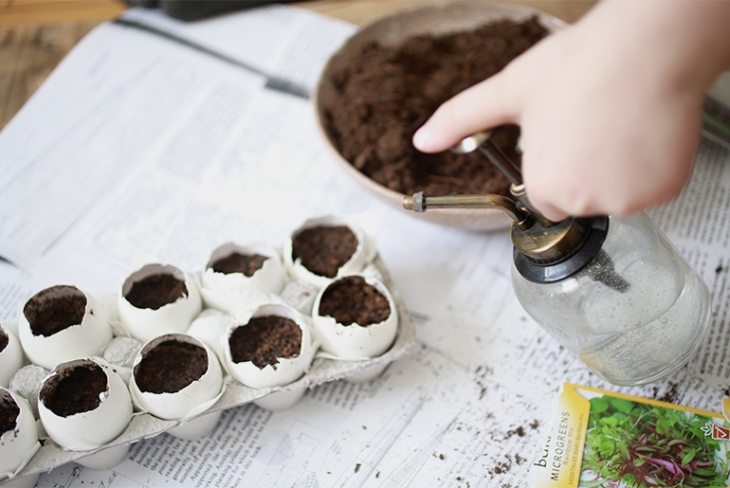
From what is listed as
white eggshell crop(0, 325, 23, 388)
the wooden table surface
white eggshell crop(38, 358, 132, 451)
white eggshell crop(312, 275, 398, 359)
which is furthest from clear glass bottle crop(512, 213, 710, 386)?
the wooden table surface

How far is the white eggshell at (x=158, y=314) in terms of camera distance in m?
0.54

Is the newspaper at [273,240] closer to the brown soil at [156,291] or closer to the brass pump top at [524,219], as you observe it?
the brown soil at [156,291]

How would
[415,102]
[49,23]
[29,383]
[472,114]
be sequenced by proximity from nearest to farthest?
[472,114] < [29,383] < [415,102] < [49,23]

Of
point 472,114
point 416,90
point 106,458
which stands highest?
point 472,114

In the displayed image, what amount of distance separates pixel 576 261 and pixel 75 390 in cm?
42

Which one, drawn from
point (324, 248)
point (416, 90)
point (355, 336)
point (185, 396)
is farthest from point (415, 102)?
point (185, 396)

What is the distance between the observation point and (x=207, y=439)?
0.56 m

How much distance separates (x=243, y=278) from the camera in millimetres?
566

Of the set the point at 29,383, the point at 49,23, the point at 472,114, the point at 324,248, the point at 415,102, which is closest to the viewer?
the point at 472,114

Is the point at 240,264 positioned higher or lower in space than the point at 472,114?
lower

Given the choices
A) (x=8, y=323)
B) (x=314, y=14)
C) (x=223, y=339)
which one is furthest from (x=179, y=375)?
(x=314, y=14)

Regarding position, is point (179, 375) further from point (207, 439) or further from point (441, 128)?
point (441, 128)

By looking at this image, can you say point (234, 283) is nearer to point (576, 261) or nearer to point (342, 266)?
point (342, 266)

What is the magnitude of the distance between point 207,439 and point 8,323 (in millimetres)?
217
